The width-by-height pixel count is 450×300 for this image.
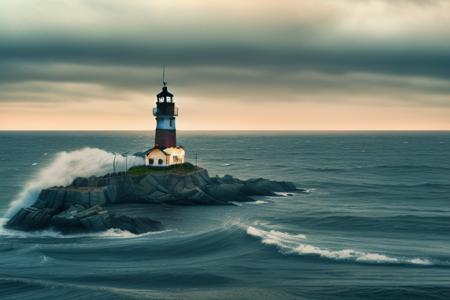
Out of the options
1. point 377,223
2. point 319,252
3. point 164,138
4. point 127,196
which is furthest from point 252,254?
point 164,138

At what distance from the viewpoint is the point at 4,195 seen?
8538cm

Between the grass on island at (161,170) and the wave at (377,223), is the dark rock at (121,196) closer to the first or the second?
the grass on island at (161,170)

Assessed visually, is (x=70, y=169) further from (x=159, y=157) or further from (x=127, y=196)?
(x=127, y=196)

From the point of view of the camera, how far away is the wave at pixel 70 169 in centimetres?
7625

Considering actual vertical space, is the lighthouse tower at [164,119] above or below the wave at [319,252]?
above

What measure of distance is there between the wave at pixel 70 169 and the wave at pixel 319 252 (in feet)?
118

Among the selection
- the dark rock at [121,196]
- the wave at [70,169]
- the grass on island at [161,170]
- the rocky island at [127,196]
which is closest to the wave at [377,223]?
the rocky island at [127,196]

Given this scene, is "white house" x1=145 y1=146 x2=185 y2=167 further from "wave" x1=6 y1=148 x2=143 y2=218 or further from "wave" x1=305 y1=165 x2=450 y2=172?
"wave" x1=305 y1=165 x2=450 y2=172

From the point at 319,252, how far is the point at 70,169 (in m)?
50.7

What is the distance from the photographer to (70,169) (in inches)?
3339

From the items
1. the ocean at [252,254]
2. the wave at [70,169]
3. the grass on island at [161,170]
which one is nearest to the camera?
the ocean at [252,254]

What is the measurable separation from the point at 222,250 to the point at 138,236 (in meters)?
9.33

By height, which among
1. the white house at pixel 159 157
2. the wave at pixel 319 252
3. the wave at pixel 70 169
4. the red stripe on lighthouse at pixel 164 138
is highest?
the red stripe on lighthouse at pixel 164 138

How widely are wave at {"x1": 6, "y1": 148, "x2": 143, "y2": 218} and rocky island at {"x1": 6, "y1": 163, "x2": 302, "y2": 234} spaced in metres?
6.69
